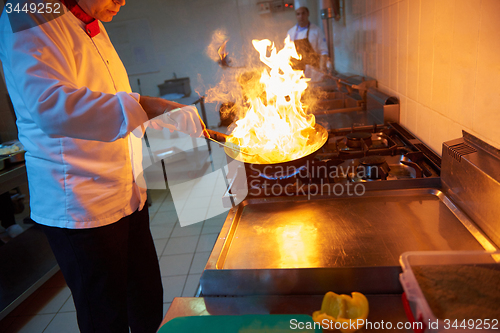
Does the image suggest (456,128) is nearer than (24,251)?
Yes

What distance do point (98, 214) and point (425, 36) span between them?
148 centimetres

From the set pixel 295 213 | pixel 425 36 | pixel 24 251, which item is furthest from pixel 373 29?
pixel 24 251

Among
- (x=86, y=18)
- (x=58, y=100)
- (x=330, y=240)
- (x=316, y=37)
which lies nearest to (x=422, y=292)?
(x=330, y=240)

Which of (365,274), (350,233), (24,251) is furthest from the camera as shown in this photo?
(24,251)

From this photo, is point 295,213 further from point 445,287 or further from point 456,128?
point 456,128

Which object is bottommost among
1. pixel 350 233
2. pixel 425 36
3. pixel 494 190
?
pixel 350 233

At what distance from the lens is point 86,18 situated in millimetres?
1101

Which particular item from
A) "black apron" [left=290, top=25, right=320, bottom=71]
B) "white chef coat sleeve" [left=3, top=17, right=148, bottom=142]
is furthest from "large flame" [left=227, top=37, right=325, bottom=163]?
"black apron" [left=290, top=25, right=320, bottom=71]

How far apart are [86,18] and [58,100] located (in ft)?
1.50

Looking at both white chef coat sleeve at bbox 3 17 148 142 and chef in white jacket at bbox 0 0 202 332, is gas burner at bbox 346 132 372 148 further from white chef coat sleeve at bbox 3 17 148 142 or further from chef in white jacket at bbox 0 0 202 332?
white chef coat sleeve at bbox 3 17 148 142

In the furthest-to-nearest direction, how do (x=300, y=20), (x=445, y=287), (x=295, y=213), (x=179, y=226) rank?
1. (x=300, y=20)
2. (x=179, y=226)
3. (x=295, y=213)
4. (x=445, y=287)

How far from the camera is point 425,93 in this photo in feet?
4.76

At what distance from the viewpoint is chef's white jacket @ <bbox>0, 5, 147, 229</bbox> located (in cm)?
82

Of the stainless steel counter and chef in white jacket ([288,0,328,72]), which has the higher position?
chef in white jacket ([288,0,328,72])
